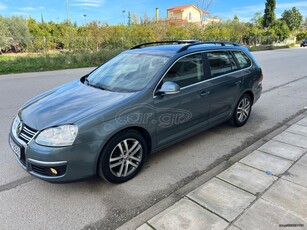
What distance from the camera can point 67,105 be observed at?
2.89 meters

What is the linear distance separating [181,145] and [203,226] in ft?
5.98

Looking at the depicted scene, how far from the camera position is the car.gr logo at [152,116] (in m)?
2.75

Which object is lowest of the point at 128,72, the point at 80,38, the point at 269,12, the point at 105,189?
the point at 105,189

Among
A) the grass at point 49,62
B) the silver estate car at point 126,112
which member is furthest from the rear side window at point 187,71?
the grass at point 49,62

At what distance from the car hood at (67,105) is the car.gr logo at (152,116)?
0.17 metres

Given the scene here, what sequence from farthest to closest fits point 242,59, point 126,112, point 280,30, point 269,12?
point 269,12 → point 280,30 → point 242,59 → point 126,112

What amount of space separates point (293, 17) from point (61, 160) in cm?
6884

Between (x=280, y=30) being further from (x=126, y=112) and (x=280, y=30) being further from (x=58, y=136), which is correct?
(x=58, y=136)

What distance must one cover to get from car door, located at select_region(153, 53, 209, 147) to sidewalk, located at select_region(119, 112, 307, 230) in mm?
809

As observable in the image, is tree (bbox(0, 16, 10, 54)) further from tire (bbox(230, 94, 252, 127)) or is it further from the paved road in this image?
tire (bbox(230, 94, 252, 127))

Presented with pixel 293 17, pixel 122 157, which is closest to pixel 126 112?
pixel 122 157

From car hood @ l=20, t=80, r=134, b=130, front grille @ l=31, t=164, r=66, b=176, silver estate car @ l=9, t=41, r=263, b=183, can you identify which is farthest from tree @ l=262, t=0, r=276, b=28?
front grille @ l=31, t=164, r=66, b=176

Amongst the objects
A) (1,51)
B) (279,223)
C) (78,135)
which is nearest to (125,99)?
(78,135)

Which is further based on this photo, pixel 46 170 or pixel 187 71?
pixel 187 71
